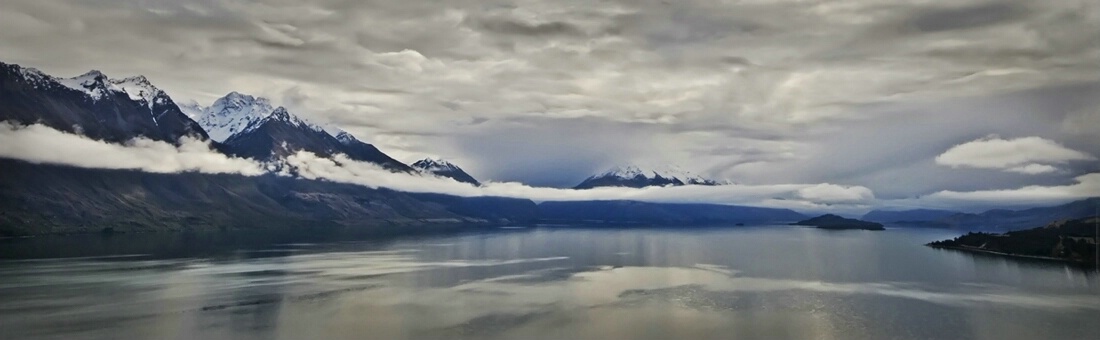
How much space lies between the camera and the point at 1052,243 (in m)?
117

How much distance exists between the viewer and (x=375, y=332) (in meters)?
47.9

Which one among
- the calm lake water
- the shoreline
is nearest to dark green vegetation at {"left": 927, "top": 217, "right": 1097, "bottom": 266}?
the shoreline

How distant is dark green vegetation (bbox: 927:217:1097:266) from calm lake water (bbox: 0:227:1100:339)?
11966 mm

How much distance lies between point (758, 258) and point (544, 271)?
45.6 m

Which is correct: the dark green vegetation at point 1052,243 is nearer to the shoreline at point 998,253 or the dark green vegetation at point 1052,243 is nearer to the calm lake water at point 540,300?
the shoreline at point 998,253

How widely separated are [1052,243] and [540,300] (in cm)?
10062

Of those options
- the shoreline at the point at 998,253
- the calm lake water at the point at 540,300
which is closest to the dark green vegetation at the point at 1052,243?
the shoreline at the point at 998,253

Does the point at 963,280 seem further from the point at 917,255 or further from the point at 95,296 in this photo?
the point at 95,296

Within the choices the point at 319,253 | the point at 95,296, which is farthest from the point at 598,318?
the point at 319,253

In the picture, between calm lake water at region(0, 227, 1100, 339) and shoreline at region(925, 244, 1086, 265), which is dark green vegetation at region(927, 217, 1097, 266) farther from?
calm lake water at region(0, 227, 1100, 339)

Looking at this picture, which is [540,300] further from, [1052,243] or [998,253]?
[998,253]

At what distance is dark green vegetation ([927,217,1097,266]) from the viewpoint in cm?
10631

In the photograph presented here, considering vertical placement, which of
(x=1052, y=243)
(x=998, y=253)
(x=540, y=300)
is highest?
(x=1052, y=243)

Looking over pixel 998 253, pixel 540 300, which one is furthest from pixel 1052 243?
pixel 540 300
